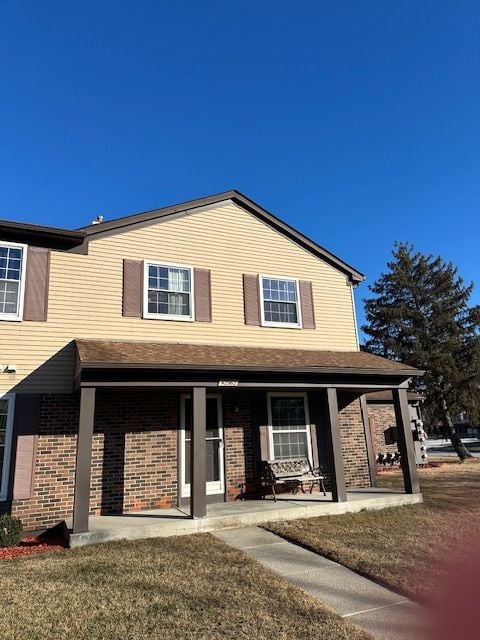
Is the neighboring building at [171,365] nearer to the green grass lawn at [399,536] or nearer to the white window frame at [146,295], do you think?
the white window frame at [146,295]

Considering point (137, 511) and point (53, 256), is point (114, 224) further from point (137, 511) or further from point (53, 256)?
point (137, 511)

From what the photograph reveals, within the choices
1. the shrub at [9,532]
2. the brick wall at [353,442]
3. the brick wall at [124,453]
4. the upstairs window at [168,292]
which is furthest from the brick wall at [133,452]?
the brick wall at [353,442]

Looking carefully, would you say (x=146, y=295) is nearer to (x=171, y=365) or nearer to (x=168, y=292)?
(x=168, y=292)

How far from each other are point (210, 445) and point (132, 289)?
12.3ft

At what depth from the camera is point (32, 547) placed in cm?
720

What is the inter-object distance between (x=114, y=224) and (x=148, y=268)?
1.19 m

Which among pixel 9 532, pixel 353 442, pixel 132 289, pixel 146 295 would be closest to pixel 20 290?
pixel 132 289

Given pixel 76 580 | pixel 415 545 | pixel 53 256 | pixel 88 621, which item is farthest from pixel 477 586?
pixel 53 256

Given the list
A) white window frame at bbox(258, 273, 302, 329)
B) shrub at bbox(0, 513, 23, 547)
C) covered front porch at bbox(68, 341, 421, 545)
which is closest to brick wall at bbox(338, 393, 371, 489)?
covered front porch at bbox(68, 341, 421, 545)

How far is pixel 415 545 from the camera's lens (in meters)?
6.59

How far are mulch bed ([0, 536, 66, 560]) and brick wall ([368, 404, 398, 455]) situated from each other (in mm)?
10735

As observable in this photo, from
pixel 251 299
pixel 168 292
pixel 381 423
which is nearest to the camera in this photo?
pixel 168 292

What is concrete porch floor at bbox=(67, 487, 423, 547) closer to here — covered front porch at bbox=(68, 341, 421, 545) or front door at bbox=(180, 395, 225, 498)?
covered front porch at bbox=(68, 341, 421, 545)

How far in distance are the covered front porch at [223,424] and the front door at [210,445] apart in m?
0.03
